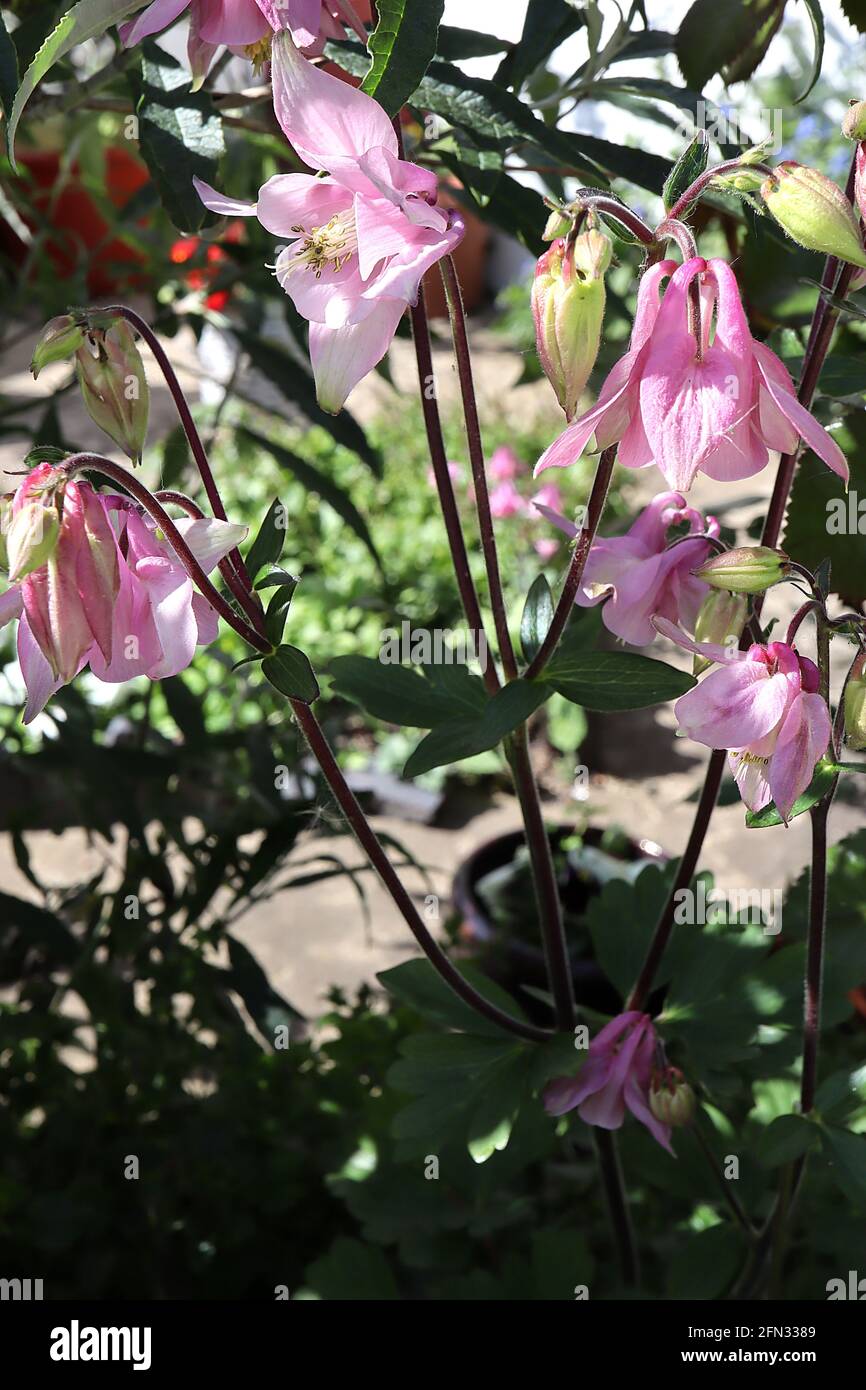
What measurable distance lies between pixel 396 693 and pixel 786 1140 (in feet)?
1.32

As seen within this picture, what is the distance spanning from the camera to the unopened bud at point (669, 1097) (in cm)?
91

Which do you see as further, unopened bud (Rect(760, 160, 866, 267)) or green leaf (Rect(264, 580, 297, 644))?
green leaf (Rect(264, 580, 297, 644))

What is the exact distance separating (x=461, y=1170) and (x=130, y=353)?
792 millimetres

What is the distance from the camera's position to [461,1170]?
115cm

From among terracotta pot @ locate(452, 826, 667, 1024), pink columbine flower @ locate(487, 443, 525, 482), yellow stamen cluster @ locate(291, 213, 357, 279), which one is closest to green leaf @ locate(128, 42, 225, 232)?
yellow stamen cluster @ locate(291, 213, 357, 279)

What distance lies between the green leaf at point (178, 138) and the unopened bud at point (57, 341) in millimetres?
149

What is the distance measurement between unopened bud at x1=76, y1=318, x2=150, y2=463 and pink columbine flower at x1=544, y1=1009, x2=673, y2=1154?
535 mm

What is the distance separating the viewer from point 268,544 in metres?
0.78

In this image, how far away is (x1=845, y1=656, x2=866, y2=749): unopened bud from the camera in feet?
2.20

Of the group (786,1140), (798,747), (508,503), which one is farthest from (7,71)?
(508,503)

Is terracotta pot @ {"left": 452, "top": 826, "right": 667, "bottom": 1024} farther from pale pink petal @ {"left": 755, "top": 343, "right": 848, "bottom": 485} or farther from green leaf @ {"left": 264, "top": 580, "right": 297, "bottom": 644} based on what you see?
pale pink petal @ {"left": 755, "top": 343, "right": 848, "bottom": 485}

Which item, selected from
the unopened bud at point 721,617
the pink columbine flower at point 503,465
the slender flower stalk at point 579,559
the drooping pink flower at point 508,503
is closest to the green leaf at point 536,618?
the slender flower stalk at point 579,559

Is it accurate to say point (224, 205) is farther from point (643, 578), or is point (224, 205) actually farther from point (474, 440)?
point (643, 578)

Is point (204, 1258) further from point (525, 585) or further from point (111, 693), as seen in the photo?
point (525, 585)
